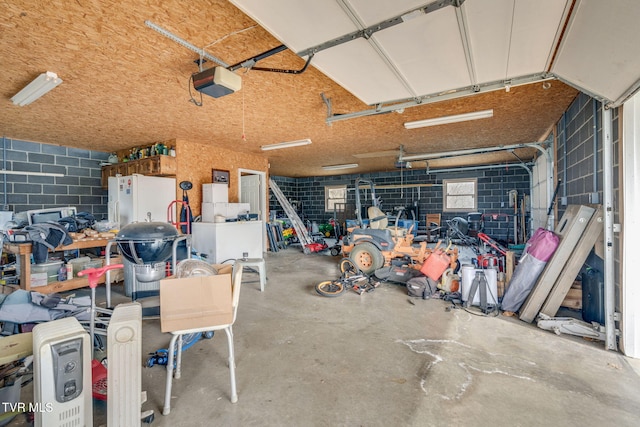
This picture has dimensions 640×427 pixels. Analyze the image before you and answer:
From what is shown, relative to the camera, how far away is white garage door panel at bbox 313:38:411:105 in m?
2.10

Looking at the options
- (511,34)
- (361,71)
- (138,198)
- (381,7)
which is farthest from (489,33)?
(138,198)

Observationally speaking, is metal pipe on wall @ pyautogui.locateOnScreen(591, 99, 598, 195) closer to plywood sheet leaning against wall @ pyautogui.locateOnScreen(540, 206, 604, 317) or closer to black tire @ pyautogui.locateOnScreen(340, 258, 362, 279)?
plywood sheet leaning against wall @ pyautogui.locateOnScreen(540, 206, 604, 317)

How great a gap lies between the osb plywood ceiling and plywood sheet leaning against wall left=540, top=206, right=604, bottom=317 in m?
1.25

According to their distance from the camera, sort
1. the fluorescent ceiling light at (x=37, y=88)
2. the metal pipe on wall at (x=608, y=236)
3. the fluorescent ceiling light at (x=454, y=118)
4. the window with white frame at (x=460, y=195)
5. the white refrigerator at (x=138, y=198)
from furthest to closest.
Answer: the window with white frame at (x=460, y=195) → the white refrigerator at (x=138, y=198) → the fluorescent ceiling light at (x=454, y=118) → the fluorescent ceiling light at (x=37, y=88) → the metal pipe on wall at (x=608, y=236)

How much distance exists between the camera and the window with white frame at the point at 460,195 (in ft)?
31.8

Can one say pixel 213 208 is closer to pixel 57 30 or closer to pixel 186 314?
pixel 57 30

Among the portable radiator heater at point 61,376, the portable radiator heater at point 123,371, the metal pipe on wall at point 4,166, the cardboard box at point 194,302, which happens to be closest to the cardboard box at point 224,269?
the cardboard box at point 194,302

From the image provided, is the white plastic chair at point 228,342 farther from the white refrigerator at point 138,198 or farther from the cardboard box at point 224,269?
the white refrigerator at point 138,198

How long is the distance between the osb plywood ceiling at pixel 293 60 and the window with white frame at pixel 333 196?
25.2 ft

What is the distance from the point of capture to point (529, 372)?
2.24 meters

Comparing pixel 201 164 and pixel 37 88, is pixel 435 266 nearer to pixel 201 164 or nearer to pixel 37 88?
pixel 201 164

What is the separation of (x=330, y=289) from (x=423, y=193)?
291 inches

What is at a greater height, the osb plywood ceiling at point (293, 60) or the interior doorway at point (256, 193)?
the osb plywood ceiling at point (293, 60)

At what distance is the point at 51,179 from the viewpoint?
5.77m
